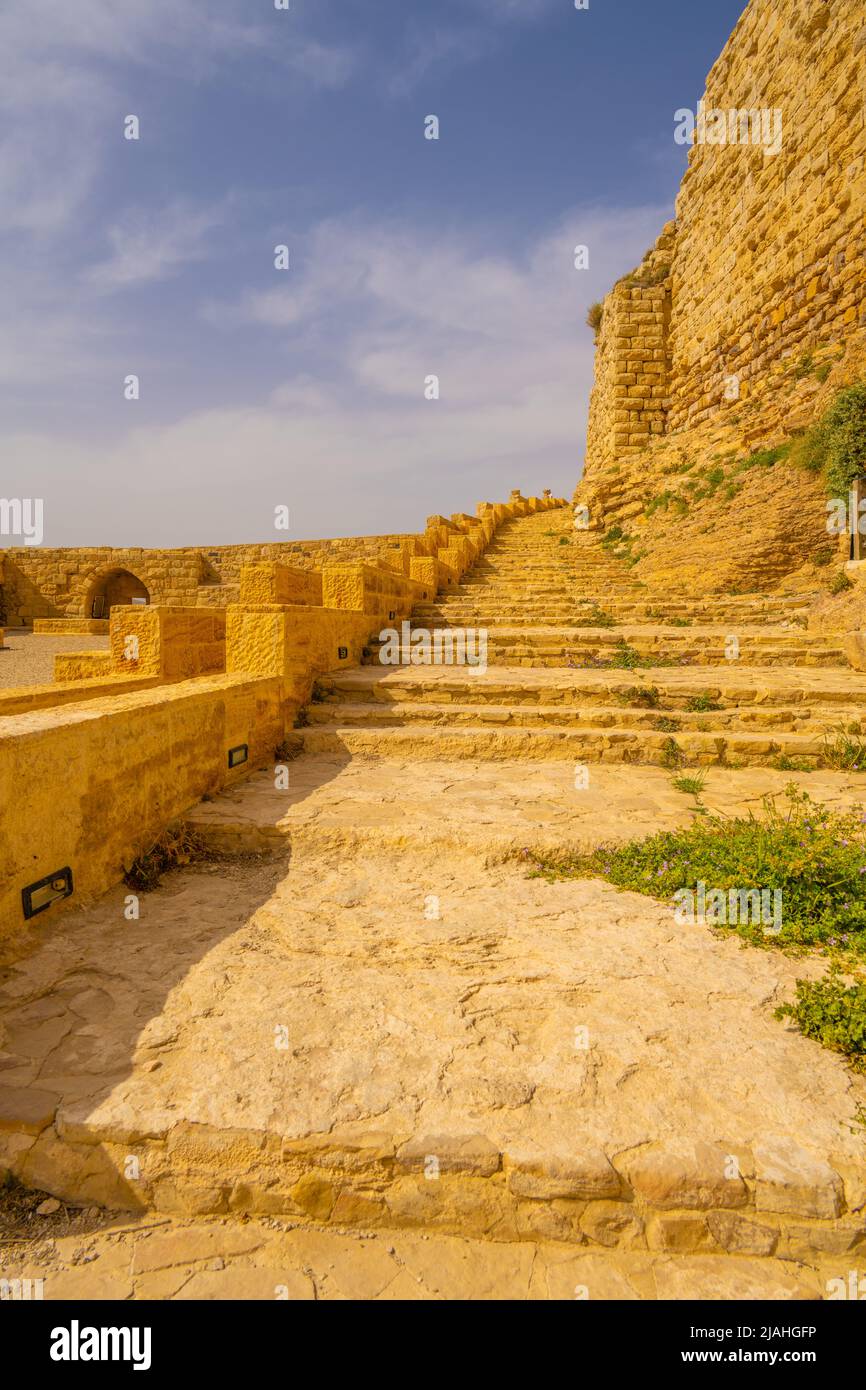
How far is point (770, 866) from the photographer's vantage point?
2.72 meters

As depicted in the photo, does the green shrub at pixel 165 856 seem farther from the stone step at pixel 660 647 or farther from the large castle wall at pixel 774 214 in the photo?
the large castle wall at pixel 774 214

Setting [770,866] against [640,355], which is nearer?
[770,866]

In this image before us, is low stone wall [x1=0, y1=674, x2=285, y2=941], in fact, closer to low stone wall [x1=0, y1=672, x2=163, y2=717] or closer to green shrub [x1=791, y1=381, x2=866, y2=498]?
low stone wall [x1=0, y1=672, x2=163, y2=717]

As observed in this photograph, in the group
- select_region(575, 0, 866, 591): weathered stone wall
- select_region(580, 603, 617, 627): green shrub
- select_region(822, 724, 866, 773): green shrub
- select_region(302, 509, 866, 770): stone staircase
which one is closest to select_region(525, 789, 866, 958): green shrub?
select_region(822, 724, 866, 773): green shrub

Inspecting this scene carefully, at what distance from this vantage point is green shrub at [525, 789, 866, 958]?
2430mm

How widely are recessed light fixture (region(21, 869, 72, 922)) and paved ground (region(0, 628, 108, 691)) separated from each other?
3847mm

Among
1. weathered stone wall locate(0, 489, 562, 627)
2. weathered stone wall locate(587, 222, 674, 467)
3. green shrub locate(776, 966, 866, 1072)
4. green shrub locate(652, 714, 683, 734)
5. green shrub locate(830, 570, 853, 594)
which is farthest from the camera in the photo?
weathered stone wall locate(587, 222, 674, 467)

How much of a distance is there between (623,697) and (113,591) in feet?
43.5

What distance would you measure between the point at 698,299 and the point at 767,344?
3.76 m

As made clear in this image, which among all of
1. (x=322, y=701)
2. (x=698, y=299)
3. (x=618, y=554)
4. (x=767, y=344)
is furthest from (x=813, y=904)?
(x=698, y=299)

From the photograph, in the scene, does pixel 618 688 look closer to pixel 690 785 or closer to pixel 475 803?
pixel 690 785

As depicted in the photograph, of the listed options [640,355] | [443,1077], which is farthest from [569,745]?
[640,355]

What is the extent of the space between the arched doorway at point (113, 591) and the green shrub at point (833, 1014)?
1425 centimetres
